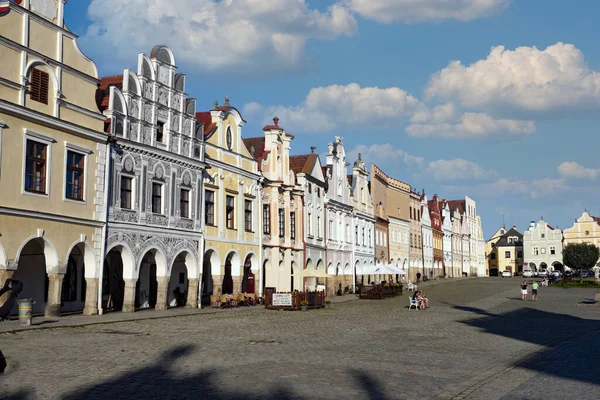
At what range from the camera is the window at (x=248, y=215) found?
4122 cm

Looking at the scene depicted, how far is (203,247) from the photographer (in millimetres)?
36281

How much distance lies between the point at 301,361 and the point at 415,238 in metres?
70.3

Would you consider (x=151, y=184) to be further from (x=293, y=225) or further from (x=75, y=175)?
(x=293, y=225)

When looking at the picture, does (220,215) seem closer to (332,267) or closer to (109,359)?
(332,267)

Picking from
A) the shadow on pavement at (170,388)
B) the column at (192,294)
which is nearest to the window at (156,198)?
the column at (192,294)

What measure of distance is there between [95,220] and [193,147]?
343 inches

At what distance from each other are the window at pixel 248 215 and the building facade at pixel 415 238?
41897 millimetres

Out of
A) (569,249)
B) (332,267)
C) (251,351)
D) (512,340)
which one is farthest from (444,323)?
(569,249)

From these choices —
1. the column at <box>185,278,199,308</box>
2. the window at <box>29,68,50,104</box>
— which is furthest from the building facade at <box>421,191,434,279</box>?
the window at <box>29,68,50,104</box>

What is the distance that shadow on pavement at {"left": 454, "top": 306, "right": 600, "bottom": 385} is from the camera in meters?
14.5

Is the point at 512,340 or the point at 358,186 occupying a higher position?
the point at 358,186

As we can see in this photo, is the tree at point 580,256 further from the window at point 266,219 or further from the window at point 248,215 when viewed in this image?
the window at point 248,215

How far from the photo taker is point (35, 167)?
83.5 ft

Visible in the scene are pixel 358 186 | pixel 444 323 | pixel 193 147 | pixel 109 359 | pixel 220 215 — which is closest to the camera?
pixel 109 359
